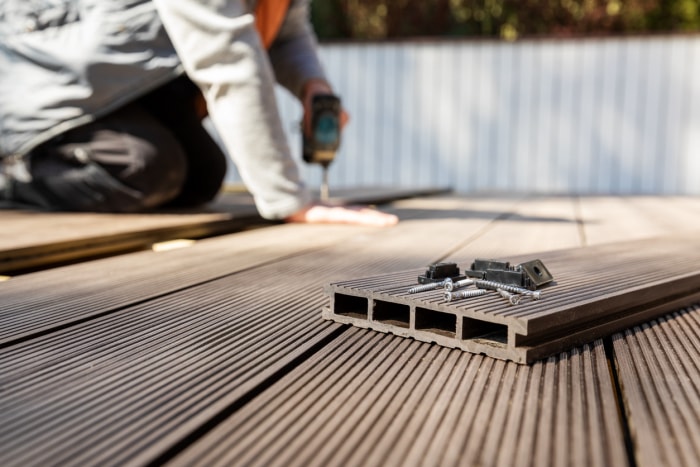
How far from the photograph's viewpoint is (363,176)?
5965mm

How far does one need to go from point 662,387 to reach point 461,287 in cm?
24

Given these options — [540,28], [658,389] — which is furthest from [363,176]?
[658,389]

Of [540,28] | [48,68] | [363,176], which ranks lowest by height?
[363,176]

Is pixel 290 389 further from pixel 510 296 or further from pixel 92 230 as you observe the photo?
pixel 92 230

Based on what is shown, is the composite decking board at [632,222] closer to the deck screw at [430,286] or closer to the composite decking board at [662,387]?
the composite decking board at [662,387]

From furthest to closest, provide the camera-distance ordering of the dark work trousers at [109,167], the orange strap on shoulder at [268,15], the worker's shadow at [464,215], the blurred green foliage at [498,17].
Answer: the blurred green foliage at [498,17] < the worker's shadow at [464,215] < the orange strap on shoulder at [268,15] < the dark work trousers at [109,167]

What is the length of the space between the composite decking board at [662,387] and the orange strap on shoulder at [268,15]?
163 cm

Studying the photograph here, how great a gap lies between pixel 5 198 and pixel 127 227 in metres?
0.89

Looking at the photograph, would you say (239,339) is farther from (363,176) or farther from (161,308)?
(363,176)

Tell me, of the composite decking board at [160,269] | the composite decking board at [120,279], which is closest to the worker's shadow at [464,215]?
the composite decking board at [160,269]

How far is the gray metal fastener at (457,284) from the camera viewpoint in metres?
0.74

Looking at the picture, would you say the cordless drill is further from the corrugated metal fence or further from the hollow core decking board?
the corrugated metal fence

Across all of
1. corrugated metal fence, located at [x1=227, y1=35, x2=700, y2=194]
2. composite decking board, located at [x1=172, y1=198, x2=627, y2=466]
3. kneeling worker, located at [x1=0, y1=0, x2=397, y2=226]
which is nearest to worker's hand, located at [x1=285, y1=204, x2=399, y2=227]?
kneeling worker, located at [x1=0, y1=0, x2=397, y2=226]

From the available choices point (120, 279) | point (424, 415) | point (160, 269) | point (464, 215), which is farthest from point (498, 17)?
point (424, 415)
